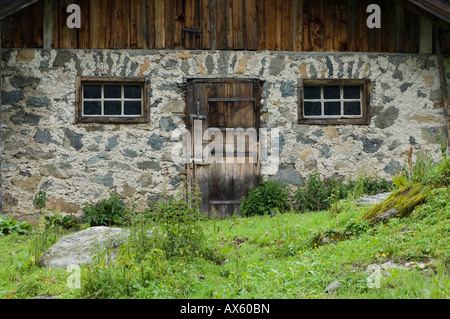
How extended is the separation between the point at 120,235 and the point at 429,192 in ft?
10.6

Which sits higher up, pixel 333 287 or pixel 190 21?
pixel 190 21

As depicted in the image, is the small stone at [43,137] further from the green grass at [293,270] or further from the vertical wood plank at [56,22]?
the green grass at [293,270]

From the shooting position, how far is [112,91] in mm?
9414

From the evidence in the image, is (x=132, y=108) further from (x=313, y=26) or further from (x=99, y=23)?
(x=313, y=26)

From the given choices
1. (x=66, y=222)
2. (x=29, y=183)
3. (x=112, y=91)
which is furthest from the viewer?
(x=112, y=91)

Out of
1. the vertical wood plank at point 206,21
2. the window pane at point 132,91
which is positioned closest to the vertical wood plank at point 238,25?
the vertical wood plank at point 206,21

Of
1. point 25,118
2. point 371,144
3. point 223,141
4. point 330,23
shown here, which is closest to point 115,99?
Result: point 25,118

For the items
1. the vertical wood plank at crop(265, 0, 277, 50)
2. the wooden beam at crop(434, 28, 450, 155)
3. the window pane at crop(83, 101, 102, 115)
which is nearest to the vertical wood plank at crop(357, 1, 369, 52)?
the wooden beam at crop(434, 28, 450, 155)

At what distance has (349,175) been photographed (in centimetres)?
955

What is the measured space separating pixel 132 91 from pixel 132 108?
0.97ft
